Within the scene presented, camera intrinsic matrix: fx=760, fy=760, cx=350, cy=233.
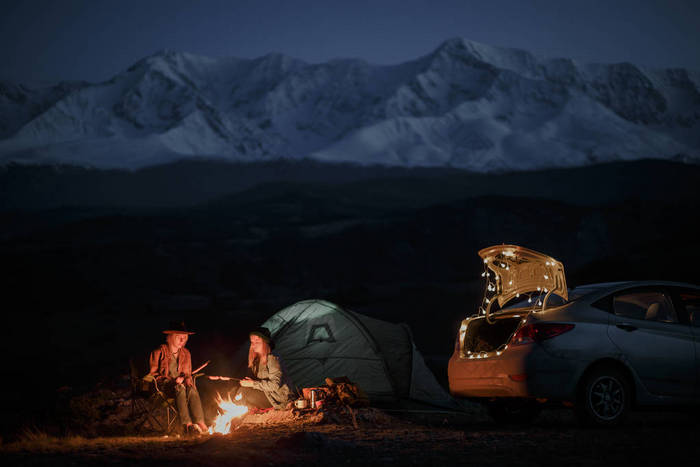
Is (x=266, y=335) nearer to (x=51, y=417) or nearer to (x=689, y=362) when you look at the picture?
(x=51, y=417)

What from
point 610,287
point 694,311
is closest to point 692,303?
point 694,311

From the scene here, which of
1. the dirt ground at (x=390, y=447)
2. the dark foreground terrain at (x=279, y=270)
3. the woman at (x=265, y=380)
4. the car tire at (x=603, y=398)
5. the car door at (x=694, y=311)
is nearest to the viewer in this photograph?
the dirt ground at (x=390, y=447)

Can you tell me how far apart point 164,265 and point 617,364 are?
66.2 m

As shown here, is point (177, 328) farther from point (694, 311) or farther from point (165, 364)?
point (694, 311)

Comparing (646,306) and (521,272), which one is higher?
(521,272)

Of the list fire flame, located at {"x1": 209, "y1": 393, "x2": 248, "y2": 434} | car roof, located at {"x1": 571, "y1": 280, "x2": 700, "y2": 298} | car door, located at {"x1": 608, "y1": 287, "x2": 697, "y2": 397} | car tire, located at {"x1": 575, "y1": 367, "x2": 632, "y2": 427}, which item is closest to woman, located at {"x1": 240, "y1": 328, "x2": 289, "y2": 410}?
fire flame, located at {"x1": 209, "y1": 393, "x2": 248, "y2": 434}

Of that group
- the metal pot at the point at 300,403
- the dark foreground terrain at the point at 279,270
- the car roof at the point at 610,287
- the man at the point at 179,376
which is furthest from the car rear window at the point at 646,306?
the man at the point at 179,376

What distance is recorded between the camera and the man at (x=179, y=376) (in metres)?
8.58

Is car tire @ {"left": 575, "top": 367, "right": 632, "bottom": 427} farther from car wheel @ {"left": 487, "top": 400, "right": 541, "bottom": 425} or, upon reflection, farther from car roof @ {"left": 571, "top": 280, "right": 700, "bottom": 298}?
car wheel @ {"left": 487, "top": 400, "right": 541, "bottom": 425}

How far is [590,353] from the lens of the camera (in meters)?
7.96

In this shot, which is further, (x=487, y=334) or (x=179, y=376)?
(x=487, y=334)

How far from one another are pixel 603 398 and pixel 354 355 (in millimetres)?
4915

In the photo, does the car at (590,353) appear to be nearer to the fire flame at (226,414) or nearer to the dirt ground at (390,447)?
the dirt ground at (390,447)

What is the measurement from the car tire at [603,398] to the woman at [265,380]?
3.68m
